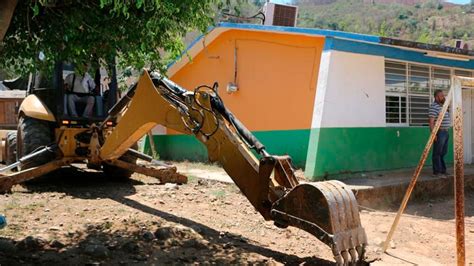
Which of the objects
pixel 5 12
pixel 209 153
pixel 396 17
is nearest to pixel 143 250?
pixel 209 153

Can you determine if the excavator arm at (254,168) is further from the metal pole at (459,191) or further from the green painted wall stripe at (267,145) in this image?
the green painted wall stripe at (267,145)

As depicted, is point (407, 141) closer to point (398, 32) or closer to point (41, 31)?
point (41, 31)

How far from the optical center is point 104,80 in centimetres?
894

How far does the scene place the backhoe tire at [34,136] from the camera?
26.1ft

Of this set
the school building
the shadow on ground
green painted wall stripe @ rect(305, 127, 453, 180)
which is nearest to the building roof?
the school building

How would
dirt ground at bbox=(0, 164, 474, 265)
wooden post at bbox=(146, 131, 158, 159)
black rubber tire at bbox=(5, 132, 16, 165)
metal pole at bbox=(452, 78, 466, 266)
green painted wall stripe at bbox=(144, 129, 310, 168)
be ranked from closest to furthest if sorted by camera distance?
metal pole at bbox=(452, 78, 466, 266)
dirt ground at bbox=(0, 164, 474, 265)
black rubber tire at bbox=(5, 132, 16, 165)
green painted wall stripe at bbox=(144, 129, 310, 168)
wooden post at bbox=(146, 131, 158, 159)

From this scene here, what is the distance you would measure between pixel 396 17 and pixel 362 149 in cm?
5911

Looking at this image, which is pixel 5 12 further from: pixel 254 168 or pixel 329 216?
pixel 329 216

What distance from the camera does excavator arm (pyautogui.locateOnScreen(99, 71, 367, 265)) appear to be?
4.27 m

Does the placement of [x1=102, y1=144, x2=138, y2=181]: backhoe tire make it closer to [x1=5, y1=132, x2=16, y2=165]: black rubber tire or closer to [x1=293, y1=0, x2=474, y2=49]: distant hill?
[x1=5, y1=132, x2=16, y2=165]: black rubber tire

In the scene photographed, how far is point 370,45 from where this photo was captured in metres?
10.6

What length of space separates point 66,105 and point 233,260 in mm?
4466

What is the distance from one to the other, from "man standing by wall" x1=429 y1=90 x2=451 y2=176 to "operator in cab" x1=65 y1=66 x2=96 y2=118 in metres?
6.82

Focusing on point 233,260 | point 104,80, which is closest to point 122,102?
point 104,80
